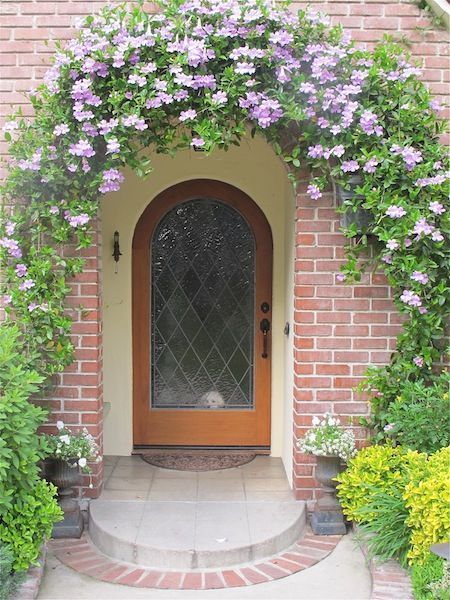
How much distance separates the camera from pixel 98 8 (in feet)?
13.0

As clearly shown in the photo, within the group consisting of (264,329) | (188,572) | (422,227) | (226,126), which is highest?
(226,126)

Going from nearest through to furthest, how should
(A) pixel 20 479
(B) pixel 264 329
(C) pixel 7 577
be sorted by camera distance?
(C) pixel 7 577 → (A) pixel 20 479 → (B) pixel 264 329

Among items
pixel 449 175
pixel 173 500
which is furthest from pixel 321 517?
pixel 449 175

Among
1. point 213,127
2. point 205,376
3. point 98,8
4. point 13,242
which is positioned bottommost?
point 205,376

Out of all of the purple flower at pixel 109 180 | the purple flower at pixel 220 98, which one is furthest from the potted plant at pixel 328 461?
the purple flower at pixel 220 98

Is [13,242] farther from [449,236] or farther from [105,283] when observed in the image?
[449,236]

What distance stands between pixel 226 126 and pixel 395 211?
1.03 metres

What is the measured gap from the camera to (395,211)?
3.63 meters

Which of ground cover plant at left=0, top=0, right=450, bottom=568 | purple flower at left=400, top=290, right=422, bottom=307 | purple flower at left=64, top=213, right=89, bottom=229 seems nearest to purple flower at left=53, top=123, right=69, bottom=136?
ground cover plant at left=0, top=0, right=450, bottom=568

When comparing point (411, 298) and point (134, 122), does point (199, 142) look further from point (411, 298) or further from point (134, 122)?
point (411, 298)

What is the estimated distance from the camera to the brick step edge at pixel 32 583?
310 centimetres

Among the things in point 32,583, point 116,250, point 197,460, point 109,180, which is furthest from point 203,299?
point 32,583

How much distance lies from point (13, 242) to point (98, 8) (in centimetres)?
147

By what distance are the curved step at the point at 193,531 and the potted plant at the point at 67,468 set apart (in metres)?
0.11
